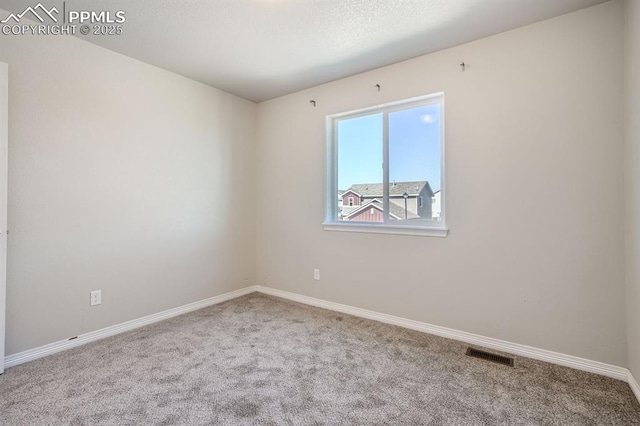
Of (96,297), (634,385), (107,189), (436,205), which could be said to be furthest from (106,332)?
(634,385)

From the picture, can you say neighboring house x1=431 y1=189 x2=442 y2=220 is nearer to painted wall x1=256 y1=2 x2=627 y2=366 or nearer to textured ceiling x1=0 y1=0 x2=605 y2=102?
painted wall x1=256 y1=2 x2=627 y2=366

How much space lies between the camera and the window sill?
2.58m

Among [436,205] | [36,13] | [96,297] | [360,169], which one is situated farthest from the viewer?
[360,169]

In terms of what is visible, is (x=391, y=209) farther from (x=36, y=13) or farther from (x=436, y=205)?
(x=36, y=13)

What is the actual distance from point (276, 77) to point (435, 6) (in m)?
1.67

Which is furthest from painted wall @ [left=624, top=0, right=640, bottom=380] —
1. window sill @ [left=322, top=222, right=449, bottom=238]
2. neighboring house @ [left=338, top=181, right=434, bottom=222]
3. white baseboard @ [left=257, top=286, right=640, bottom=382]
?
neighboring house @ [left=338, top=181, right=434, bottom=222]

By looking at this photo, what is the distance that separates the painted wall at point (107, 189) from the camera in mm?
2125

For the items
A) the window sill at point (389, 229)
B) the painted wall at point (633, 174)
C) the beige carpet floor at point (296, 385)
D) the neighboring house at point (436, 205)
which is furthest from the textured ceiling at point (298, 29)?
the beige carpet floor at point (296, 385)

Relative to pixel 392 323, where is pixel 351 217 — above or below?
above

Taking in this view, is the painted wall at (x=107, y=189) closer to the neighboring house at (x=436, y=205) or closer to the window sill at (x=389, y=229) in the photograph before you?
the window sill at (x=389, y=229)

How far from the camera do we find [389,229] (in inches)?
112

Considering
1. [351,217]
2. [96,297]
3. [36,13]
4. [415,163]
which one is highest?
[36,13]

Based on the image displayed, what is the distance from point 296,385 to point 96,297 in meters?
1.90

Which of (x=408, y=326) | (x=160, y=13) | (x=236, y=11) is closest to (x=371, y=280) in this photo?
(x=408, y=326)
